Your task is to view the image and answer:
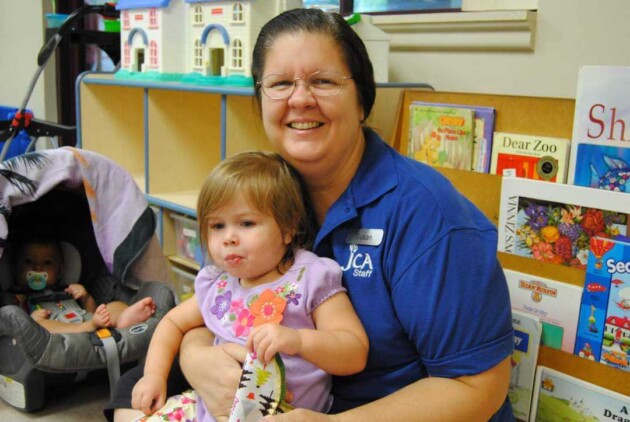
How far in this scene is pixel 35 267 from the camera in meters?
2.02

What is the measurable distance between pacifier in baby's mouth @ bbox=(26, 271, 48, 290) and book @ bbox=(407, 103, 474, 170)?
1236 mm

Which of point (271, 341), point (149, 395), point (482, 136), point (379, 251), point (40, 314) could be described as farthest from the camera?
point (40, 314)

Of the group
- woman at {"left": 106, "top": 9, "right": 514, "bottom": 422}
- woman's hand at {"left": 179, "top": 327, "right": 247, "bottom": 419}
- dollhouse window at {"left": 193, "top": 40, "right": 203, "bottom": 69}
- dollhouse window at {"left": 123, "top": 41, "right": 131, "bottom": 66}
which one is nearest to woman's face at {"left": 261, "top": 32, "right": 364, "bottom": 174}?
woman at {"left": 106, "top": 9, "right": 514, "bottom": 422}

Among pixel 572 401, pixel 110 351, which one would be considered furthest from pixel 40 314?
pixel 572 401

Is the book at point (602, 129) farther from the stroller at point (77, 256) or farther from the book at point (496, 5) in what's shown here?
the stroller at point (77, 256)

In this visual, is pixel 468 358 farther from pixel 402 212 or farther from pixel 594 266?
pixel 594 266

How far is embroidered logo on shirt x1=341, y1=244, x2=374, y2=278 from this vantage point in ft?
3.77

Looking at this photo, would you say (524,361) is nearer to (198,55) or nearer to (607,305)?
(607,305)

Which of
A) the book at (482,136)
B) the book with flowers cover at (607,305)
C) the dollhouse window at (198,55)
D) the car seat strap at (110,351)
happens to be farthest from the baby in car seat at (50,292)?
the book with flowers cover at (607,305)

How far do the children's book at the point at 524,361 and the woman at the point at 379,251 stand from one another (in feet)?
0.78

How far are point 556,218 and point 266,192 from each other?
2.18 feet

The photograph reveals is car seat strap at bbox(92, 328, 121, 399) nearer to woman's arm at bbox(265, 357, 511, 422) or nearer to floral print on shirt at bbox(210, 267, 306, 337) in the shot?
floral print on shirt at bbox(210, 267, 306, 337)

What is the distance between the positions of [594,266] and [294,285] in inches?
25.7

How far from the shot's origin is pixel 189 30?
2258 mm
